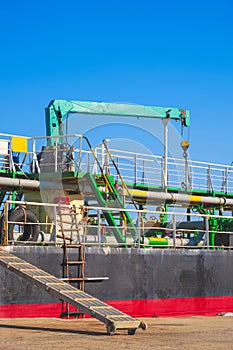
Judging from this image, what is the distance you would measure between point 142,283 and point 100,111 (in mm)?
13627

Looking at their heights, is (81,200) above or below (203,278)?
above

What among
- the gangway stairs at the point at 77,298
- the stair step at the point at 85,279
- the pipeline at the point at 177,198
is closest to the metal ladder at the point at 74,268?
the stair step at the point at 85,279

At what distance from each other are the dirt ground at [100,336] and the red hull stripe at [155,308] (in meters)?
0.64

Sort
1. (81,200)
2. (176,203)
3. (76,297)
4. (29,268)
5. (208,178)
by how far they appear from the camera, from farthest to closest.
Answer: (208,178), (176,203), (81,200), (29,268), (76,297)

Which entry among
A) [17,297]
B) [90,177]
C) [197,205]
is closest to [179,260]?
[90,177]

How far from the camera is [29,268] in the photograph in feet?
49.7

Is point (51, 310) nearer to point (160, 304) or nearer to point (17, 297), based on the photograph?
point (17, 297)

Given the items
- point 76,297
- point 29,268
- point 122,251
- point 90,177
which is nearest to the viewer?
point 76,297

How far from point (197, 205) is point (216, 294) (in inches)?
285

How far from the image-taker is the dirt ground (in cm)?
1148

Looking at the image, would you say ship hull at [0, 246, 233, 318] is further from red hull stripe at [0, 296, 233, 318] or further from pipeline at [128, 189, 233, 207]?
pipeline at [128, 189, 233, 207]

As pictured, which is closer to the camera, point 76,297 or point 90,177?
point 76,297

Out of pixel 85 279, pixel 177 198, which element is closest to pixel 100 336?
pixel 85 279

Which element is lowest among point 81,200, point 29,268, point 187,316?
point 187,316
